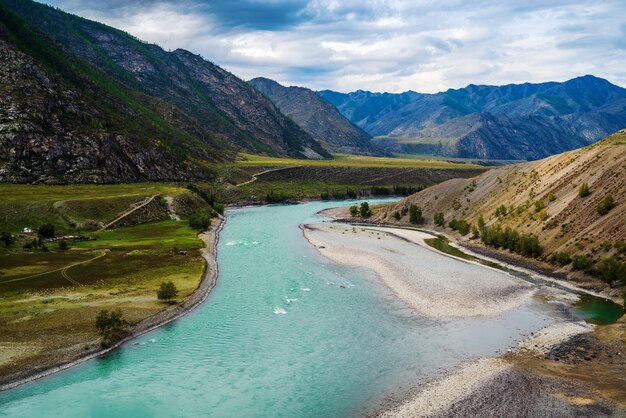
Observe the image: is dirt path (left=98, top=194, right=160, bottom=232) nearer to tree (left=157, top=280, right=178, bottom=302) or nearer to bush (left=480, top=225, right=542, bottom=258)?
tree (left=157, top=280, right=178, bottom=302)

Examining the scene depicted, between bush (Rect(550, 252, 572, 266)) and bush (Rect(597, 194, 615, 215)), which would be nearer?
bush (Rect(550, 252, 572, 266))

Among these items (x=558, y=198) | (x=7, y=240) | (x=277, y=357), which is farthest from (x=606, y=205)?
(x=7, y=240)

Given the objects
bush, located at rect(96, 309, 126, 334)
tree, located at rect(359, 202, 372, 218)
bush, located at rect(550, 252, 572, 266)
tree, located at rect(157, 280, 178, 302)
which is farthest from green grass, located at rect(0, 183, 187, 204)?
bush, located at rect(550, 252, 572, 266)

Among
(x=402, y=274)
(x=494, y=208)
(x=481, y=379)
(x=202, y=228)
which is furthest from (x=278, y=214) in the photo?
(x=481, y=379)

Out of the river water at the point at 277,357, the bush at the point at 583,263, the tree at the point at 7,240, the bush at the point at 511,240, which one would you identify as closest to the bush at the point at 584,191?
the bush at the point at 511,240

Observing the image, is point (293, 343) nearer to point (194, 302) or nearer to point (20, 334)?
point (194, 302)
